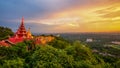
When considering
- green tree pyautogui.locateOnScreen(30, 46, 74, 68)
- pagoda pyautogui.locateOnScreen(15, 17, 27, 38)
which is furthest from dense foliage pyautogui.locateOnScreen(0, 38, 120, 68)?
pagoda pyautogui.locateOnScreen(15, 17, 27, 38)

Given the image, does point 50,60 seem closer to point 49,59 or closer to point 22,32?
point 49,59

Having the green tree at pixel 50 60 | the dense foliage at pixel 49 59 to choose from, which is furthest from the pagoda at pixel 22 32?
the green tree at pixel 50 60

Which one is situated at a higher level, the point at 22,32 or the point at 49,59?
the point at 22,32

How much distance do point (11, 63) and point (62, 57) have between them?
4405 mm

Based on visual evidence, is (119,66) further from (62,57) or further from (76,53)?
(62,57)

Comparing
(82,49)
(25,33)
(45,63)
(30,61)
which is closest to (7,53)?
(30,61)

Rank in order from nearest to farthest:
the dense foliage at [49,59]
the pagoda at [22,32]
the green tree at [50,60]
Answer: the green tree at [50,60]
the dense foliage at [49,59]
the pagoda at [22,32]

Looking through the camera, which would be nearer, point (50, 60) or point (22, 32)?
point (50, 60)

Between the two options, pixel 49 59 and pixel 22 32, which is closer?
pixel 49 59

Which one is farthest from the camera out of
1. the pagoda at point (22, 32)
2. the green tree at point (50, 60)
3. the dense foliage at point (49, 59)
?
the pagoda at point (22, 32)

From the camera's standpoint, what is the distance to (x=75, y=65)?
19.6 meters

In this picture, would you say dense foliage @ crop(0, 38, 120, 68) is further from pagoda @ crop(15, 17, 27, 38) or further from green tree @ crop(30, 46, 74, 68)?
pagoda @ crop(15, 17, 27, 38)

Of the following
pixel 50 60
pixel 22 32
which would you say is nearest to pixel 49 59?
pixel 50 60

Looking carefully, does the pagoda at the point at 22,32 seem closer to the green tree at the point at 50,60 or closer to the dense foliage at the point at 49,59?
the dense foliage at the point at 49,59
